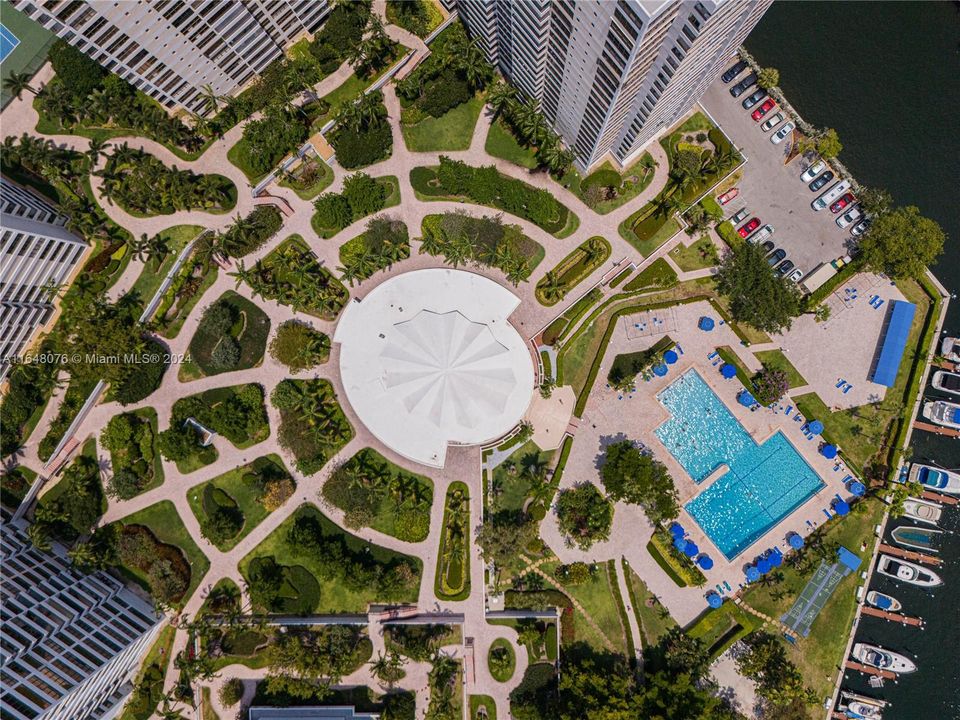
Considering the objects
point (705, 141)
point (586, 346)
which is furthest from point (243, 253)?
point (705, 141)

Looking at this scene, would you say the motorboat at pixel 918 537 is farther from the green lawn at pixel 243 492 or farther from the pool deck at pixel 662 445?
the green lawn at pixel 243 492

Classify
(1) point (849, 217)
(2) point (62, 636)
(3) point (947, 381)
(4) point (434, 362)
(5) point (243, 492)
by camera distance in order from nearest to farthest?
(2) point (62, 636), (4) point (434, 362), (3) point (947, 381), (1) point (849, 217), (5) point (243, 492)

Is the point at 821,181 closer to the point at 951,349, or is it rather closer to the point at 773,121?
the point at 773,121

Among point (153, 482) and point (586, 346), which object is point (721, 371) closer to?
A: point (586, 346)

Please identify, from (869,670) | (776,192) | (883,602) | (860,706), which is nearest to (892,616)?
(883,602)

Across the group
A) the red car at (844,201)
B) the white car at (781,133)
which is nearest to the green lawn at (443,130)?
the white car at (781,133)

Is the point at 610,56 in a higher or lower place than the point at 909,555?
higher
